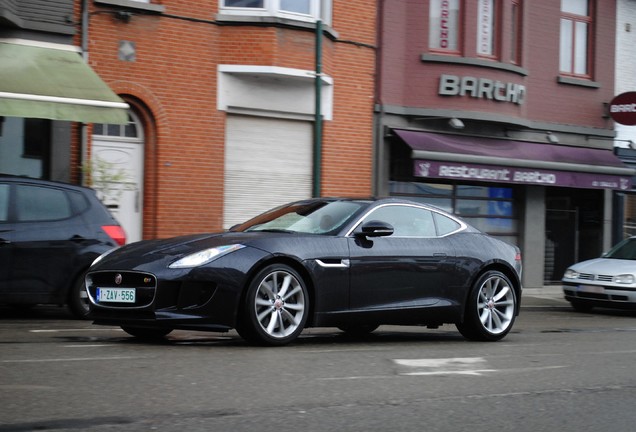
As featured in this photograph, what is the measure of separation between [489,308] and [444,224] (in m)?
1.00

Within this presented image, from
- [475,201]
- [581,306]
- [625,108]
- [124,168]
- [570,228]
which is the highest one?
[625,108]

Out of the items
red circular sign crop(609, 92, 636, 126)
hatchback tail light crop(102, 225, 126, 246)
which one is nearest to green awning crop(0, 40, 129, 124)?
hatchback tail light crop(102, 225, 126, 246)

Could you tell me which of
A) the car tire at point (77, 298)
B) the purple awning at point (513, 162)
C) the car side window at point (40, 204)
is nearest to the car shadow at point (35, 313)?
the car tire at point (77, 298)

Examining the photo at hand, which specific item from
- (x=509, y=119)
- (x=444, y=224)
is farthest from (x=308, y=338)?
(x=509, y=119)

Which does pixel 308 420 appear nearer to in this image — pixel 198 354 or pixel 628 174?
pixel 198 354

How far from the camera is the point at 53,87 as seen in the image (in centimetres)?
1513

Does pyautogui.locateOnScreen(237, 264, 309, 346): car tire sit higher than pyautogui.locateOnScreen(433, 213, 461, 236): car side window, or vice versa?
pyautogui.locateOnScreen(433, 213, 461, 236): car side window

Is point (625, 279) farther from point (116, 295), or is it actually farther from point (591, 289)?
point (116, 295)

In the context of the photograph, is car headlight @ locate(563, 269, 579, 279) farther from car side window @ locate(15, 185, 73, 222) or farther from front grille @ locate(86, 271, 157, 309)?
front grille @ locate(86, 271, 157, 309)

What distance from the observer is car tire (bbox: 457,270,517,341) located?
10578 mm

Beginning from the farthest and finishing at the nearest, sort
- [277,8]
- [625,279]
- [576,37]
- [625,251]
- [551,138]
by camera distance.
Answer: [576,37] → [551,138] → [625,251] → [277,8] → [625,279]

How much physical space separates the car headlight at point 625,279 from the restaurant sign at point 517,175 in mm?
4486

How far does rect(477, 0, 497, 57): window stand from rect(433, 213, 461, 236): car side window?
1205cm

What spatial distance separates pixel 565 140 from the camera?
24.2 m
